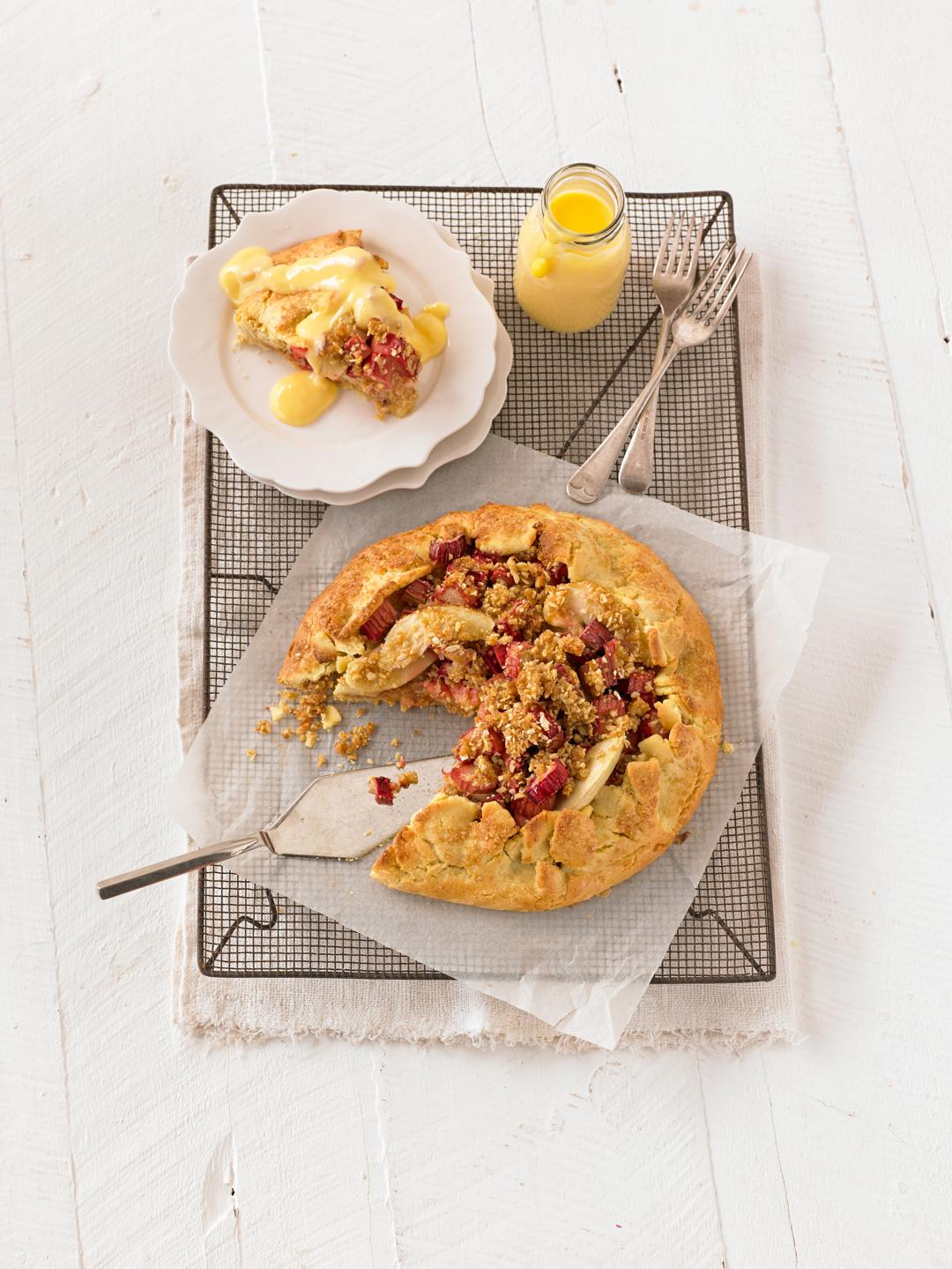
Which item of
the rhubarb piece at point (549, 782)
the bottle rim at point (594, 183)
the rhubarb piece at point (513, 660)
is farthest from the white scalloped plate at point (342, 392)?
the rhubarb piece at point (549, 782)

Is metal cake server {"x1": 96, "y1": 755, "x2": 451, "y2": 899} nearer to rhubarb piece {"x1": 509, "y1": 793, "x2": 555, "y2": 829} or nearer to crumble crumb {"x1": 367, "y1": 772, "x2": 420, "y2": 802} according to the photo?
crumble crumb {"x1": 367, "y1": 772, "x2": 420, "y2": 802}

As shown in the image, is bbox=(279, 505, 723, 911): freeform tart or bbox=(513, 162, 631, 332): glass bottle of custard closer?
bbox=(279, 505, 723, 911): freeform tart

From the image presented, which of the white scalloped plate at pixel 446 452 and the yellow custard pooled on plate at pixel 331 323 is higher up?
the yellow custard pooled on plate at pixel 331 323

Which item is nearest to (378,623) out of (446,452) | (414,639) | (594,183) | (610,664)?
(414,639)

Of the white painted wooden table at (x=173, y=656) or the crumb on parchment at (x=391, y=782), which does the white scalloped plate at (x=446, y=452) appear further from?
the crumb on parchment at (x=391, y=782)

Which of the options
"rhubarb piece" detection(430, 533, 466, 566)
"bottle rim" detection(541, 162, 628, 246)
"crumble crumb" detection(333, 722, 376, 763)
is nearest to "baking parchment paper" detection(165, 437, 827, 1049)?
"crumble crumb" detection(333, 722, 376, 763)
